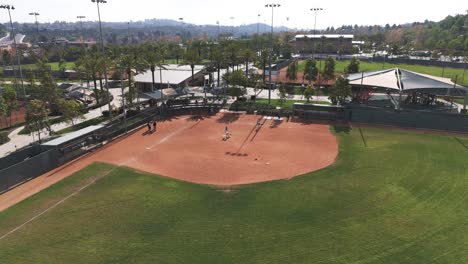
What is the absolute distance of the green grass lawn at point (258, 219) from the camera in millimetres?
22172

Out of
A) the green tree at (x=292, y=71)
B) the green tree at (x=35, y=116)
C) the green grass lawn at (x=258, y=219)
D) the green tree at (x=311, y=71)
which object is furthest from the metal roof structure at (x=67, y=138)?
the green tree at (x=292, y=71)

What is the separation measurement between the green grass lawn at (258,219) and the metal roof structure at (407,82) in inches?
1034

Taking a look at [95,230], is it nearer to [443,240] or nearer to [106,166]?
[106,166]

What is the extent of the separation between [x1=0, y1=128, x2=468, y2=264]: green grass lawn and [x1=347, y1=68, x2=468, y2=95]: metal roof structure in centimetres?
2627

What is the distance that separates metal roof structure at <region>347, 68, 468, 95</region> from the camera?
5875cm

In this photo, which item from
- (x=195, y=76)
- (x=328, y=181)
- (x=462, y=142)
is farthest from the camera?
(x=195, y=76)

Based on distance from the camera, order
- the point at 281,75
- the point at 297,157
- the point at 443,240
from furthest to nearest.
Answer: the point at 281,75
the point at 297,157
the point at 443,240

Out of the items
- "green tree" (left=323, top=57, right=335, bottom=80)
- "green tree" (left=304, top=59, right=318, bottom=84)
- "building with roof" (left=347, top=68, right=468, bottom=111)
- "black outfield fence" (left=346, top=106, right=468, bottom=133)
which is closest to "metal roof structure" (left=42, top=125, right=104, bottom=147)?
"black outfield fence" (left=346, top=106, right=468, bottom=133)

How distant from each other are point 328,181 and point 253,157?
35.4 feet

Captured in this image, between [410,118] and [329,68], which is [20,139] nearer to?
[410,118]

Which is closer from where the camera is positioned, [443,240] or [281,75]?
[443,240]

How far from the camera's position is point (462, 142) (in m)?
45.3

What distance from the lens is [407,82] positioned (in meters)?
61.8

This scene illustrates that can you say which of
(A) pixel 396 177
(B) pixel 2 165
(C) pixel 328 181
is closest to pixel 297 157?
(C) pixel 328 181
